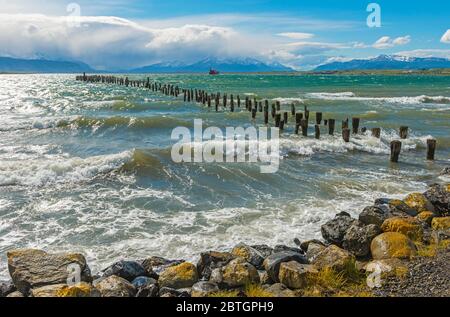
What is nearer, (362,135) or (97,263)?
(97,263)

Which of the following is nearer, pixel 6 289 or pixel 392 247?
pixel 6 289

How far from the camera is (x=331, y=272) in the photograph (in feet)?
29.4

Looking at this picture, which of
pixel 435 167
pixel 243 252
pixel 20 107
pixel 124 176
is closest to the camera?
pixel 243 252

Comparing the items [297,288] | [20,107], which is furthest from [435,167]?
[20,107]

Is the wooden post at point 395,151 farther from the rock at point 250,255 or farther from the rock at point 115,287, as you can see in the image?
the rock at point 115,287

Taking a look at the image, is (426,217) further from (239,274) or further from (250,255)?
(239,274)

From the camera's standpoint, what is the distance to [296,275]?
8.57m

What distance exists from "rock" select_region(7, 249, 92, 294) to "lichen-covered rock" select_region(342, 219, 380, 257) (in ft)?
20.3

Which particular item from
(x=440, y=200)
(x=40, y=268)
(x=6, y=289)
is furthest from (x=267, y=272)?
(x=440, y=200)

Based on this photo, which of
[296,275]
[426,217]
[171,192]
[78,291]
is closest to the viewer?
[78,291]

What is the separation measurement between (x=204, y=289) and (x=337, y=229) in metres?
4.87

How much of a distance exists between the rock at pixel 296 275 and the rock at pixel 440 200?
22.5 ft

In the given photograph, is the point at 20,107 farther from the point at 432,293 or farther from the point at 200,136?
the point at 432,293

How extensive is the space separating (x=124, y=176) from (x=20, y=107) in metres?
39.3
